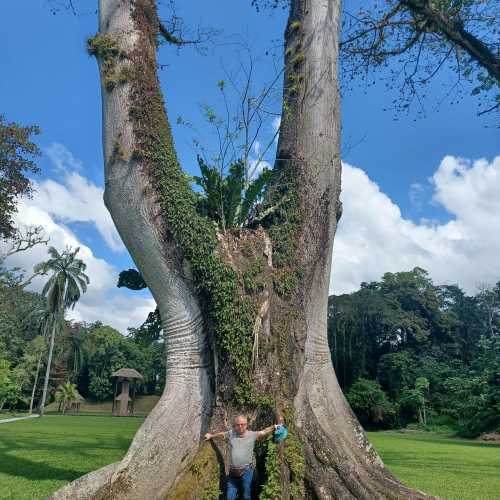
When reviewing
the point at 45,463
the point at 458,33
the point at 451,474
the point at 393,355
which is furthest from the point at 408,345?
the point at 45,463

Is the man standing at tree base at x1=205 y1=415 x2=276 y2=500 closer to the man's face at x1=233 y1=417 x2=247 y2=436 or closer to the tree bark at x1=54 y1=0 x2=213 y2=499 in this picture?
the man's face at x1=233 y1=417 x2=247 y2=436

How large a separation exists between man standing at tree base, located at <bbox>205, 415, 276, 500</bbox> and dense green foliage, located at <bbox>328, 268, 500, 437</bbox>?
988 inches

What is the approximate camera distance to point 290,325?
5285mm

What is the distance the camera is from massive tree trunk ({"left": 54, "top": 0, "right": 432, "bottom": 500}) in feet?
15.8

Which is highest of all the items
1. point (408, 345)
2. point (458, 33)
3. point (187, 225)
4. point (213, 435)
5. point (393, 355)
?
point (458, 33)

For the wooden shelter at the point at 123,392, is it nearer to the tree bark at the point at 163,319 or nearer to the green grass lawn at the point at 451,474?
the green grass lawn at the point at 451,474

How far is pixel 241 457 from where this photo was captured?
455 cm

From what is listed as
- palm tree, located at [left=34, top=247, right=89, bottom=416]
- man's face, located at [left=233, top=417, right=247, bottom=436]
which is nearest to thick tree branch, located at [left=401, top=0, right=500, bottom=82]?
man's face, located at [left=233, top=417, right=247, bottom=436]

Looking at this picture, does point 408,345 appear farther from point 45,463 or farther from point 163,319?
point 163,319

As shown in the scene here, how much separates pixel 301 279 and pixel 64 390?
4682 cm

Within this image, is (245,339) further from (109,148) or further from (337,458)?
(109,148)

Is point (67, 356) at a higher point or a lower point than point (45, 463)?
higher

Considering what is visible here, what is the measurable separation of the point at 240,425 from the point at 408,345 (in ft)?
121

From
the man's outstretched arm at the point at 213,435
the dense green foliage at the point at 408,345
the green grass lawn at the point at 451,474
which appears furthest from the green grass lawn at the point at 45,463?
the dense green foliage at the point at 408,345
